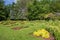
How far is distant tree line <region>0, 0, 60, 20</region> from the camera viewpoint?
18.1m

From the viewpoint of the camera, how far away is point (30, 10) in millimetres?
18609

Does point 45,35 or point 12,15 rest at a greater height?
point 45,35

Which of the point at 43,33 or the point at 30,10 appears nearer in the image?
the point at 43,33

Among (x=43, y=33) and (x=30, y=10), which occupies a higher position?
(x=43, y=33)

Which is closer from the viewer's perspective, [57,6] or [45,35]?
[45,35]

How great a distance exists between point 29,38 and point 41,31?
110cm

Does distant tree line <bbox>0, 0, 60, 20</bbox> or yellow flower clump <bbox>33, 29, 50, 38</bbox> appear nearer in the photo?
yellow flower clump <bbox>33, 29, 50, 38</bbox>

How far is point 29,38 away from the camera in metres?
9.24

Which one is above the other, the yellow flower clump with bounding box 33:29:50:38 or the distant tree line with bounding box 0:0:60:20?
the yellow flower clump with bounding box 33:29:50:38

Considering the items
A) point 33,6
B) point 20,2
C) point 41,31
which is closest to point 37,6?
point 33,6

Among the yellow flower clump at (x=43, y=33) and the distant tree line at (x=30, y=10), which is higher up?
the yellow flower clump at (x=43, y=33)

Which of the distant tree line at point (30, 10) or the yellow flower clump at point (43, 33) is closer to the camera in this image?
the yellow flower clump at point (43, 33)

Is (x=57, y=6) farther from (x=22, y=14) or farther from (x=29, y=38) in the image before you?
(x=29, y=38)

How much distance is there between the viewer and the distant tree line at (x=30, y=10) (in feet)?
59.4
